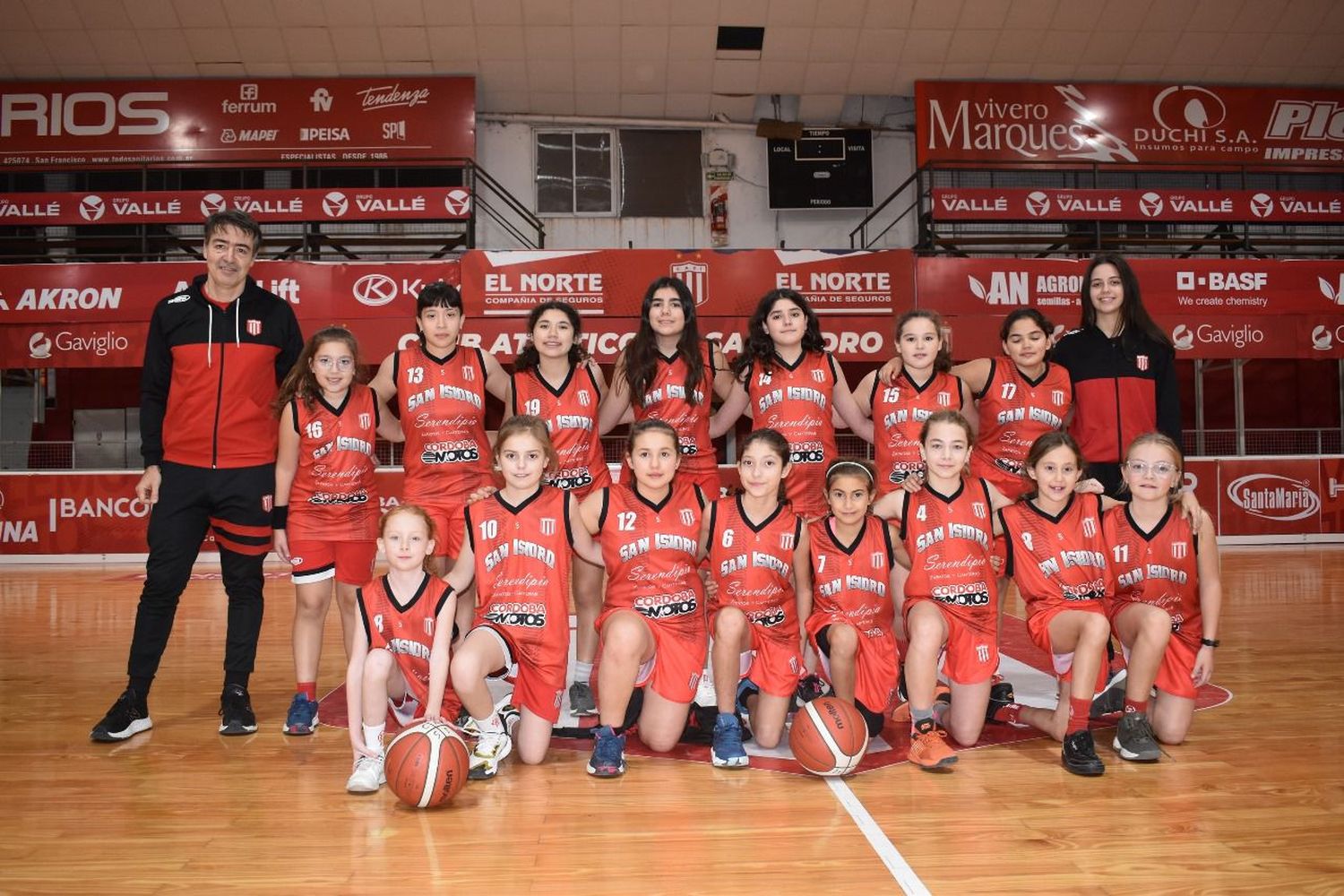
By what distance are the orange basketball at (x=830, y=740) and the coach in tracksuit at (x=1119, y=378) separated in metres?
1.87

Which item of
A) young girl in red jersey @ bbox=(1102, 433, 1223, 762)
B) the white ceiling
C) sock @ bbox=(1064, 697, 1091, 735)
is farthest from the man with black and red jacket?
the white ceiling

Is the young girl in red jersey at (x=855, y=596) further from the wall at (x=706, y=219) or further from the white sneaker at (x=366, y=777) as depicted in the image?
the wall at (x=706, y=219)

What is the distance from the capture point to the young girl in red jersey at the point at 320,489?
375 centimetres

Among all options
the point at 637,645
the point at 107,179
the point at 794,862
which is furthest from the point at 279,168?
the point at 794,862

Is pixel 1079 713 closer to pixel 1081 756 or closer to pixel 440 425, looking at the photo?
pixel 1081 756

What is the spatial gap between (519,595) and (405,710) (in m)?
0.92

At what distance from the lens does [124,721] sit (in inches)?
140

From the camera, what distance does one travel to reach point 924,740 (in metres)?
3.17

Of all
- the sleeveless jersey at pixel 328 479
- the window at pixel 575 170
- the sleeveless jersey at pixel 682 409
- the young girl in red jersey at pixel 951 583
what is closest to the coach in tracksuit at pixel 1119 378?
the young girl in red jersey at pixel 951 583

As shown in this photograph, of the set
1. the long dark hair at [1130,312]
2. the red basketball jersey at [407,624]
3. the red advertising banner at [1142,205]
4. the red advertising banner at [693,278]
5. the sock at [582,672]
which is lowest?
the sock at [582,672]

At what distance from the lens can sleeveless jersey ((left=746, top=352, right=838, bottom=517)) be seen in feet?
13.6

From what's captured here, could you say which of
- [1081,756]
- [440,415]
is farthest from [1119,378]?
[440,415]

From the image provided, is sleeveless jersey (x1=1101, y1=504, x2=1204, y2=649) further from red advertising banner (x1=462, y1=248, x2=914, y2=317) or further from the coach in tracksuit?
red advertising banner (x1=462, y1=248, x2=914, y2=317)

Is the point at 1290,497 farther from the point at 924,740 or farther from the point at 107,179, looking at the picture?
the point at 107,179
